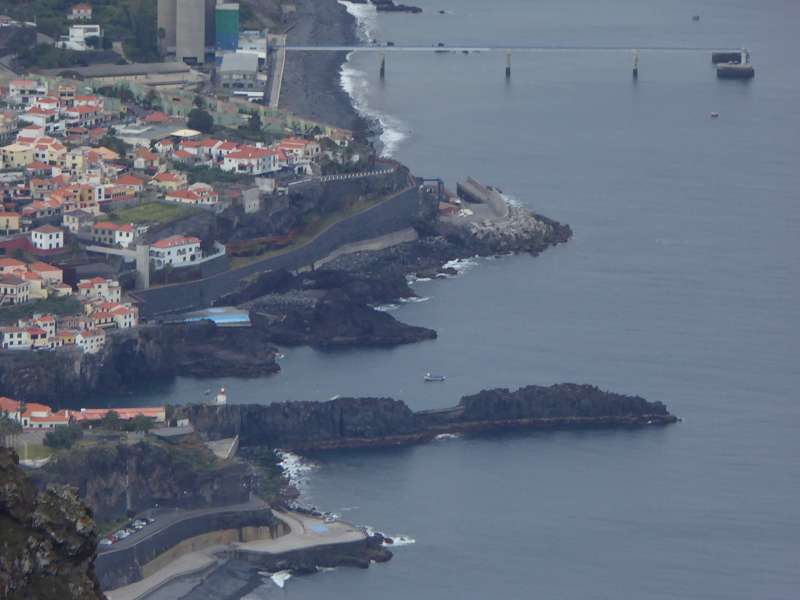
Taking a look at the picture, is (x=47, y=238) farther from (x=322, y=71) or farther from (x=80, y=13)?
(x=322, y=71)


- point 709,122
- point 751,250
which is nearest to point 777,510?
point 751,250

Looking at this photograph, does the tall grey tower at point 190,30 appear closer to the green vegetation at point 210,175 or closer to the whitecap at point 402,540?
the green vegetation at point 210,175

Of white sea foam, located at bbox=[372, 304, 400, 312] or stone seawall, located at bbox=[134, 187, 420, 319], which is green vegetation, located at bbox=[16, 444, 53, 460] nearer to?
stone seawall, located at bbox=[134, 187, 420, 319]

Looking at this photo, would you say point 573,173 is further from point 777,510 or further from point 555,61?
point 777,510

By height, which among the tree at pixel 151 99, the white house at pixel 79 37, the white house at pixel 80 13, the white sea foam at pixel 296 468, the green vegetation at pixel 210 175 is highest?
the white house at pixel 80 13

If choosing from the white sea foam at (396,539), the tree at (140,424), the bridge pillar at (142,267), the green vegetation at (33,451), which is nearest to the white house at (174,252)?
the bridge pillar at (142,267)
